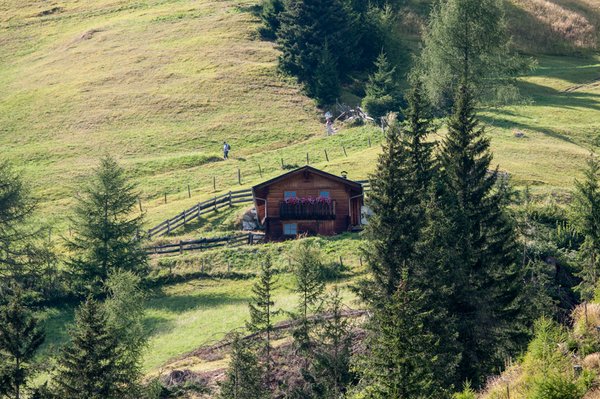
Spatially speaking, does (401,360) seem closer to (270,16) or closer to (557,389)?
(557,389)

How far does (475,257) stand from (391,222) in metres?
4.04

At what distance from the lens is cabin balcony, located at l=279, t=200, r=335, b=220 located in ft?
212

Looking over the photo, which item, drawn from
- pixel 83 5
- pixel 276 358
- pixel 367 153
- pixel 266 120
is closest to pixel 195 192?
pixel 367 153

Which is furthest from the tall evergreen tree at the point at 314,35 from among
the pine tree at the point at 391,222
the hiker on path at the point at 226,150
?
the pine tree at the point at 391,222

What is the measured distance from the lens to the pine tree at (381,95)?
302 ft

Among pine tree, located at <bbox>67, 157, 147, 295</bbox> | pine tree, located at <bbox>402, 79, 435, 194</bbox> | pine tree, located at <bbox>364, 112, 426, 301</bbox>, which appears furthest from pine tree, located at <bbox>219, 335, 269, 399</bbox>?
pine tree, located at <bbox>67, 157, 147, 295</bbox>

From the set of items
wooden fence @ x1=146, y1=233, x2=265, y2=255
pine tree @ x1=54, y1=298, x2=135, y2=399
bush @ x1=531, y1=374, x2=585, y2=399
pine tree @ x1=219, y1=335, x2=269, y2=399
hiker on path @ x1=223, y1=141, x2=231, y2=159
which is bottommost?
wooden fence @ x1=146, y1=233, x2=265, y2=255

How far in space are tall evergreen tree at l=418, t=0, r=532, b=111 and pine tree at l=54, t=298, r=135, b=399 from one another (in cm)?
4958

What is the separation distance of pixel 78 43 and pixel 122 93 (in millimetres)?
21293

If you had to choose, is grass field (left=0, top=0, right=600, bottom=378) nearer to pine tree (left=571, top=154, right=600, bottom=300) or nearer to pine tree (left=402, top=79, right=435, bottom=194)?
pine tree (left=402, top=79, right=435, bottom=194)

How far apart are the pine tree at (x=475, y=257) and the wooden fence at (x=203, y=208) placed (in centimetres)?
2131

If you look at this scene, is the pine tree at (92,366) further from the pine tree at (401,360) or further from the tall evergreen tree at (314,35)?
the tall evergreen tree at (314,35)

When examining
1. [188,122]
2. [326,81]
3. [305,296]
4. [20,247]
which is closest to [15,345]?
[305,296]

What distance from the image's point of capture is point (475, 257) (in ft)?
141
